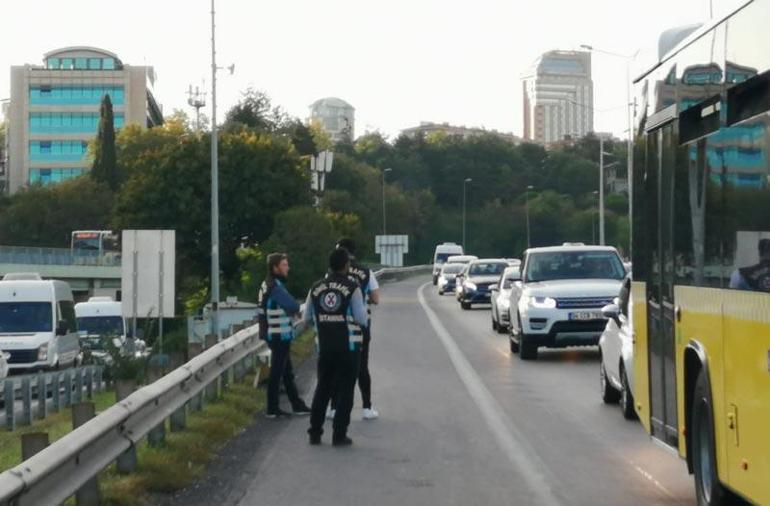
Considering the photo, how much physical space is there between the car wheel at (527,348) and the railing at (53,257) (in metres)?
56.9

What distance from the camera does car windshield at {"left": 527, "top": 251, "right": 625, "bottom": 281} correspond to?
2580cm

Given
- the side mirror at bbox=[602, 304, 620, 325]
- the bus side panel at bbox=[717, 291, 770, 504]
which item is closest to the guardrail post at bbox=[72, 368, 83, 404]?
the side mirror at bbox=[602, 304, 620, 325]

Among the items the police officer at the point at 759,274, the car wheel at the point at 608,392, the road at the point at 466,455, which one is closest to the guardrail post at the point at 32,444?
the road at the point at 466,455

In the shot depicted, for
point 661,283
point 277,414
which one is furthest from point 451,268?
point 661,283

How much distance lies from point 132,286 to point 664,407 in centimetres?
2001

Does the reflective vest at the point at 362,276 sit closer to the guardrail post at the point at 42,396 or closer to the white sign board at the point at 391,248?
the guardrail post at the point at 42,396

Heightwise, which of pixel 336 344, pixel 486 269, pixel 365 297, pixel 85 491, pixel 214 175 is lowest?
pixel 85 491

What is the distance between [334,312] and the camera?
13.7 m

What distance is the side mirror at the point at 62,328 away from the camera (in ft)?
111

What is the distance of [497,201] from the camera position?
486ft

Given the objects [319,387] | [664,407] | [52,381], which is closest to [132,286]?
[52,381]

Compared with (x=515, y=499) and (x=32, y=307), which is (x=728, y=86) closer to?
(x=515, y=499)

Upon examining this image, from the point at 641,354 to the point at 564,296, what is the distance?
1335 centimetres

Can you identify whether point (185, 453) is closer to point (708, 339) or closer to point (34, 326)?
point (708, 339)
